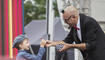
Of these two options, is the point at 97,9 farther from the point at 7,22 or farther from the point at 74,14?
the point at 74,14

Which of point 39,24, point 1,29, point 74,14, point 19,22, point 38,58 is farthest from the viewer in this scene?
point 39,24

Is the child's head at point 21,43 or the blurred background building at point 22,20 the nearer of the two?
the child's head at point 21,43

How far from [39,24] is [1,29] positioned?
131 inches

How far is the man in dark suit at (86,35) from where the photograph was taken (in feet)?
10.4

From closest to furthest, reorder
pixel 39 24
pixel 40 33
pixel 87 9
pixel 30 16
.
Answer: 1. pixel 87 9
2. pixel 40 33
3. pixel 39 24
4. pixel 30 16

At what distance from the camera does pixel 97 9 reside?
18.9 ft

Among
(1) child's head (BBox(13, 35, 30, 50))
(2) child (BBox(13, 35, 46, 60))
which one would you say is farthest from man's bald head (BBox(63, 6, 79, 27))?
(1) child's head (BBox(13, 35, 30, 50))

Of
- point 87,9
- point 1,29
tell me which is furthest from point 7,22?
point 87,9

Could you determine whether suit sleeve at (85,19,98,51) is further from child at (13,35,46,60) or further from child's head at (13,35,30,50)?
child's head at (13,35,30,50)

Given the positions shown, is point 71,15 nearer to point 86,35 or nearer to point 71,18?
point 71,18

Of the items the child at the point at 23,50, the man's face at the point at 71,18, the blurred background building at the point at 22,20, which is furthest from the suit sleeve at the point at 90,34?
the blurred background building at the point at 22,20

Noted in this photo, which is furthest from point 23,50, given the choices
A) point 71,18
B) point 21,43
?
point 71,18

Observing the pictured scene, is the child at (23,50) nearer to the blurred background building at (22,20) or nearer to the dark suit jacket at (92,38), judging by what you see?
the blurred background building at (22,20)

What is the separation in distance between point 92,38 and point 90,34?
45 mm
